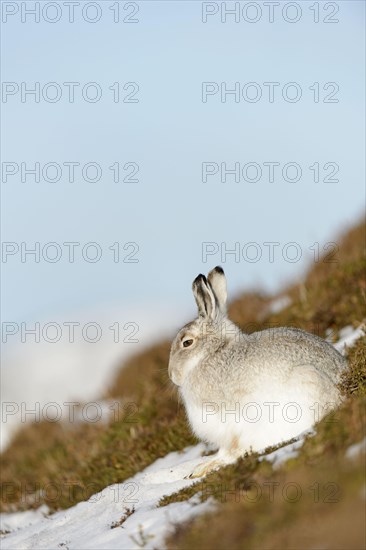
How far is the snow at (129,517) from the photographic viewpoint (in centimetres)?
637

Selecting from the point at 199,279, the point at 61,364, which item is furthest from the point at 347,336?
the point at 61,364

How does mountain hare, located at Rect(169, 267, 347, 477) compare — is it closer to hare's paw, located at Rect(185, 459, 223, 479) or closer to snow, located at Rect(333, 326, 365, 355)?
hare's paw, located at Rect(185, 459, 223, 479)

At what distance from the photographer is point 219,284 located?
903 centimetres

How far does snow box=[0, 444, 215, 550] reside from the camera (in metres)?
6.37

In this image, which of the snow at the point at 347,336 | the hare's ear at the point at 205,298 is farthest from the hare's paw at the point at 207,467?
the snow at the point at 347,336

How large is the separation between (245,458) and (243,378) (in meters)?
1.22

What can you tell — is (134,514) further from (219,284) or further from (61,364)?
(61,364)

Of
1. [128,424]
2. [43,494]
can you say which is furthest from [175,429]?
[43,494]

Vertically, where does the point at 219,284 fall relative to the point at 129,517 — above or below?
above

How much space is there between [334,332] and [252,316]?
12.8 feet

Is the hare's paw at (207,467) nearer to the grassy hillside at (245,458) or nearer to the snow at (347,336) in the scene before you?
the grassy hillside at (245,458)

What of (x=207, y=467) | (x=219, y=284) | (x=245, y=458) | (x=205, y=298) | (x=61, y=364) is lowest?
(x=61, y=364)

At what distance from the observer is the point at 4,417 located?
2189 cm

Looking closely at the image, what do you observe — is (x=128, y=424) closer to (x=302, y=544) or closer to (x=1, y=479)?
(x=1, y=479)
